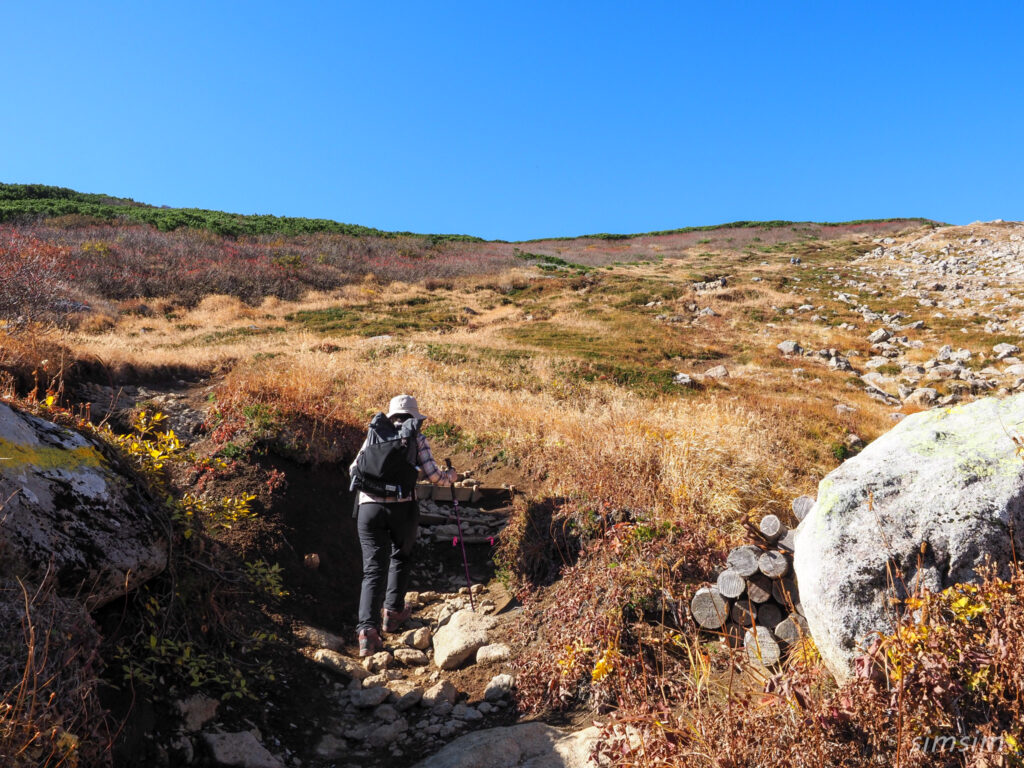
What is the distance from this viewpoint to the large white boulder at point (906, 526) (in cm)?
329

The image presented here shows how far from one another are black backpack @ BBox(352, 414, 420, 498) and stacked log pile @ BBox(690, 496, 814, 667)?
2608 mm

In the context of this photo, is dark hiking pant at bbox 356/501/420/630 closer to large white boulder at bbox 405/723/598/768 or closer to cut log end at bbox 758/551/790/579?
large white boulder at bbox 405/723/598/768

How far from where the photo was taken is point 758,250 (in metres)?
47.4

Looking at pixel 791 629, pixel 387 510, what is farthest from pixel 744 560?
pixel 387 510

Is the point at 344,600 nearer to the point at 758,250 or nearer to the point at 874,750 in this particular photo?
the point at 874,750

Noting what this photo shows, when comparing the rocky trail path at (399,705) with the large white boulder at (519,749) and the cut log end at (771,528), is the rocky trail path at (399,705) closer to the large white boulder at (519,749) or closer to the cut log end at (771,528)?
the large white boulder at (519,749)

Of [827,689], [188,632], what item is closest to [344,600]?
[188,632]

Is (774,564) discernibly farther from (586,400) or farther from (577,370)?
(577,370)

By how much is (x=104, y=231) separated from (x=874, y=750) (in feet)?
128

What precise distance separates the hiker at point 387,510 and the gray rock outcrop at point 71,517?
1826mm

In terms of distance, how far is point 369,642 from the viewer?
5.26 meters

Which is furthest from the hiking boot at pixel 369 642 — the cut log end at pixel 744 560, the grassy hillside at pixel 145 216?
the grassy hillside at pixel 145 216

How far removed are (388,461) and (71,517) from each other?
2.41m

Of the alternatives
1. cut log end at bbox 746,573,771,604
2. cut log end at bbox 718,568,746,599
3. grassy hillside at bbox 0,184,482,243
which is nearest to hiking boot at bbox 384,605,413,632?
cut log end at bbox 718,568,746,599
